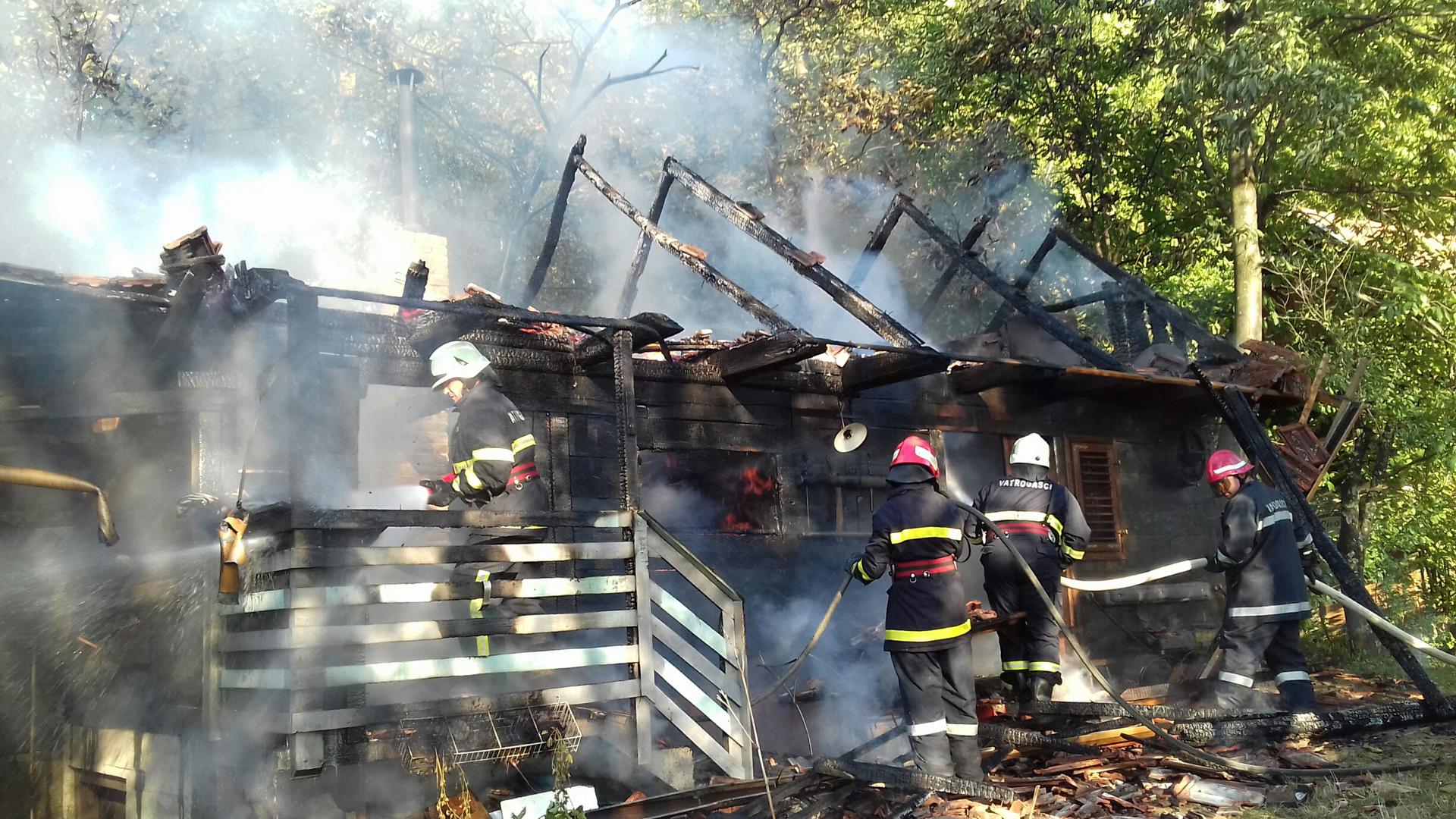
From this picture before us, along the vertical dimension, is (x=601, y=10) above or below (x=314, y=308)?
above

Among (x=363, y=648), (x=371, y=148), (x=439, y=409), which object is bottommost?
(x=363, y=648)

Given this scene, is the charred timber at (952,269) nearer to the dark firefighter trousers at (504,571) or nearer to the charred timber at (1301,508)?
the charred timber at (1301,508)

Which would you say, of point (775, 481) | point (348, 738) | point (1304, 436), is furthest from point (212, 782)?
point (1304, 436)

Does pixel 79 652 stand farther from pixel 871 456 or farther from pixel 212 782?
pixel 871 456

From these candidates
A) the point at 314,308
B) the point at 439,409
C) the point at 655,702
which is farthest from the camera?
the point at 439,409

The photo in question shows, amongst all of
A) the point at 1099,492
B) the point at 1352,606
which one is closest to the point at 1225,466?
the point at 1352,606

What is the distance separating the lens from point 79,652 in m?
7.52

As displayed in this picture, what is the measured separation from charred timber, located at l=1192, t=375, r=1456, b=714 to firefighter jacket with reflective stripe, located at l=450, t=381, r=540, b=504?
20.1ft

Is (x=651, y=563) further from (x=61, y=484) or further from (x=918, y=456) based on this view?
(x=61, y=484)

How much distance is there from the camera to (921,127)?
15.6 metres

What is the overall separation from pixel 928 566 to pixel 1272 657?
10.5 feet

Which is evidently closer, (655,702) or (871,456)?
(655,702)

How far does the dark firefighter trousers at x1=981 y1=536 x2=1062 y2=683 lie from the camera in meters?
7.72

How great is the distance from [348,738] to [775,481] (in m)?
4.82
